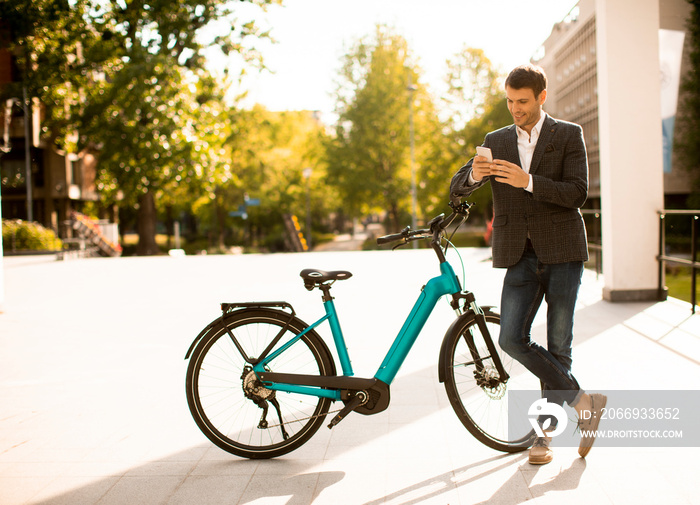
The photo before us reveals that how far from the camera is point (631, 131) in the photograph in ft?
28.3

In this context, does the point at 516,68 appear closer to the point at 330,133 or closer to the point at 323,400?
the point at 323,400

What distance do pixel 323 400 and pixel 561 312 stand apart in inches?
50.0

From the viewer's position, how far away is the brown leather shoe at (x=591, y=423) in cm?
350

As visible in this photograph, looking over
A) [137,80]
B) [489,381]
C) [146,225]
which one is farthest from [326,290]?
[146,225]

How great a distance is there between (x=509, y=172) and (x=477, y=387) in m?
1.12

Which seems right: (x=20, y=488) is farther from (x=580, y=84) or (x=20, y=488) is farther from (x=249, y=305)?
(x=580, y=84)

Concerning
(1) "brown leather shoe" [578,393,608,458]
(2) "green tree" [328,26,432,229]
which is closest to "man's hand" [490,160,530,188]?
(1) "brown leather shoe" [578,393,608,458]

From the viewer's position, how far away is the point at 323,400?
3709 millimetres

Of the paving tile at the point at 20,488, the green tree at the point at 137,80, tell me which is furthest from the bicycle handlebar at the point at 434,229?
the green tree at the point at 137,80

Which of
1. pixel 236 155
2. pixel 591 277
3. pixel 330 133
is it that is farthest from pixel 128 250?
pixel 591 277

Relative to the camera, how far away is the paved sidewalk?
3311mm

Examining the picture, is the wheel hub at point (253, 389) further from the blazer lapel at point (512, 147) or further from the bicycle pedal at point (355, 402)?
the blazer lapel at point (512, 147)

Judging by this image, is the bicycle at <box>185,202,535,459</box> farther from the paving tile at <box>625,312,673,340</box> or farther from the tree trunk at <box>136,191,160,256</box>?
the tree trunk at <box>136,191,160,256</box>

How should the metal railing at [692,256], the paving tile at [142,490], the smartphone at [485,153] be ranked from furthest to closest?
the metal railing at [692,256] < the paving tile at [142,490] < the smartphone at [485,153]
